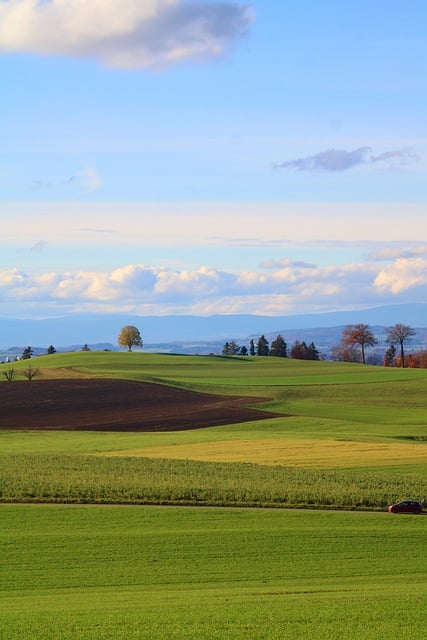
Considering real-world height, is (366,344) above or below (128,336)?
below

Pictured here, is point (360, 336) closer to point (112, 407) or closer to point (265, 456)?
point (112, 407)

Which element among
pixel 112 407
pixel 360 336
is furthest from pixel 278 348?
pixel 112 407

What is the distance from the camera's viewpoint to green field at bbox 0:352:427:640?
66.9 ft

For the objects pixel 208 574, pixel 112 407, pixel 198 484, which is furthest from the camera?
pixel 112 407

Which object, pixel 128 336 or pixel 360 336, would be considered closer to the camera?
pixel 360 336

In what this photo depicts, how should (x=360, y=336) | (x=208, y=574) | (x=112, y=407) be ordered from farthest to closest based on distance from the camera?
(x=360, y=336) < (x=112, y=407) < (x=208, y=574)

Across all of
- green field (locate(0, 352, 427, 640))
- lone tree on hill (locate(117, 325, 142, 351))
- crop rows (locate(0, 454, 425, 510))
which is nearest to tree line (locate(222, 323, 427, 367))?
lone tree on hill (locate(117, 325, 142, 351))

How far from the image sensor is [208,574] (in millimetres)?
26266

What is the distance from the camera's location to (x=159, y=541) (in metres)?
29.6

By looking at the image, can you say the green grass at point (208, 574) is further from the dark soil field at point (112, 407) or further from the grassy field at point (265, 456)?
the dark soil field at point (112, 407)

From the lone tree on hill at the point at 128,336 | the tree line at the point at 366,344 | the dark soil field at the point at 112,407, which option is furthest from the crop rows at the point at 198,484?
the lone tree on hill at the point at 128,336

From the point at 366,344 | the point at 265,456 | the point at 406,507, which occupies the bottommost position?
the point at 406,507

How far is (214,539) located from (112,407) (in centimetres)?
5175

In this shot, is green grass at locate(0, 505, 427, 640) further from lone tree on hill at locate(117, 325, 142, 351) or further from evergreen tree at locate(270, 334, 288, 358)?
evergreen tree at locate(270, 334, 288, 358)
